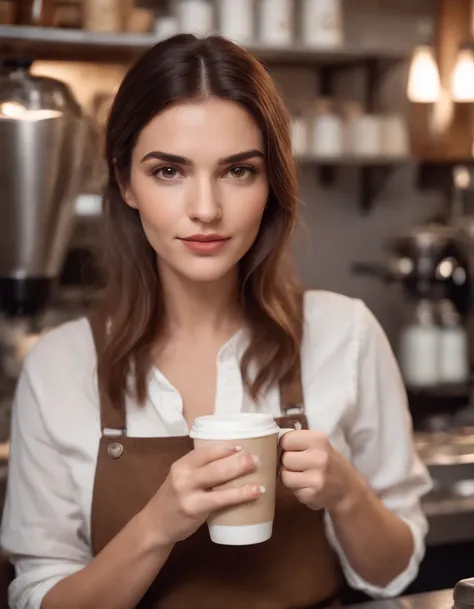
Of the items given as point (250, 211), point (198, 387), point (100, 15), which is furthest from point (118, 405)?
point (100, 15)

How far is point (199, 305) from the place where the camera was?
65.9 inches

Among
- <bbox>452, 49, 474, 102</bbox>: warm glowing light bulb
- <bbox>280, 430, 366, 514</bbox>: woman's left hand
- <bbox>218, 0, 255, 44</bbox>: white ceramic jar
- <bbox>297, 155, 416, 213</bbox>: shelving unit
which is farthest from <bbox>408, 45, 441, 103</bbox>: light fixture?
<bbox>280, 430, 366, 514</bbox>: woman's left hand

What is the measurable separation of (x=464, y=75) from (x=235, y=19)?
84cm

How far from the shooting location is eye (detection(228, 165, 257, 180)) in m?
1.47

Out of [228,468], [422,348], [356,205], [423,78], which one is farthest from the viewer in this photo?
[356,205]

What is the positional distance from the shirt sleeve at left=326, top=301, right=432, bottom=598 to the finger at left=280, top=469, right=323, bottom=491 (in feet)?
1.15

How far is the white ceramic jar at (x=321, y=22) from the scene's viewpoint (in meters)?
2.96

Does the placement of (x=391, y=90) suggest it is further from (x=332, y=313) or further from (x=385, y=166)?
(x=332, y=313)

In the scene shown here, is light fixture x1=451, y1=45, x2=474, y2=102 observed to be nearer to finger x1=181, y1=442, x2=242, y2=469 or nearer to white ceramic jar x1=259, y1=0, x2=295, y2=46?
white ceramic jar x1=259, y1=0, x2=295, y2=46

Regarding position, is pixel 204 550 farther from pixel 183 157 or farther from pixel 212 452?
pixel 183 157

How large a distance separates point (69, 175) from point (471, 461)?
1199mm

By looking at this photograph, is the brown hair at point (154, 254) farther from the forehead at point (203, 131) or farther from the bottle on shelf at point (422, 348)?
the bottle on shelf at point (422, 348)

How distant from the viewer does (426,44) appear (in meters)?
3.45

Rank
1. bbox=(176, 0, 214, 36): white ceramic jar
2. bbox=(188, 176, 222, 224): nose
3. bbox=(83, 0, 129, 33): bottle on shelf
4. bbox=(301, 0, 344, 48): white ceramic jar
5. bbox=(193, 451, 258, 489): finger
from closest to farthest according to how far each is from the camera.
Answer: bbox=(193, 451, 258, 489): finger → bbox=(188, 176, 222, 224): nose → bbox=(83, 0, 129, 33): bottle on shelf → bbox=(176, 0, 214, 36): white ceramic jar → bbox=(301, 0, 344, 48): white ceramic jar
